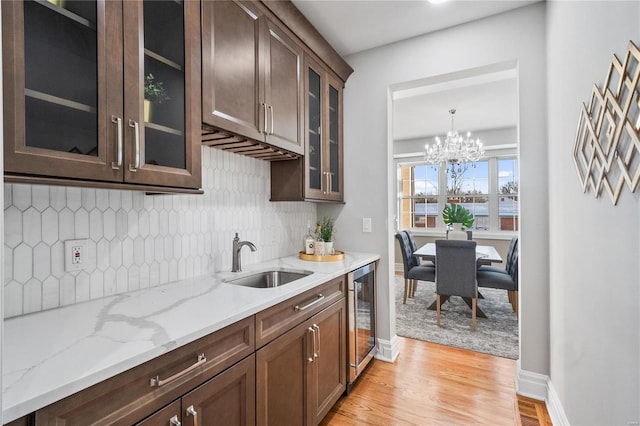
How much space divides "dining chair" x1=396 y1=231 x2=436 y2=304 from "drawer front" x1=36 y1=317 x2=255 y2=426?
3164mm

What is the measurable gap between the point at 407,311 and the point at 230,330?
316 centimetres

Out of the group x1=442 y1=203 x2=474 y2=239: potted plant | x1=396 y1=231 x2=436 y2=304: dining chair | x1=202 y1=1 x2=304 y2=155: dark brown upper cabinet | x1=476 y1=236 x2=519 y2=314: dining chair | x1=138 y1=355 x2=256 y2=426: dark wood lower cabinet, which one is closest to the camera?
x1=138 y1=355 x2=256 y2=426: dark wood lower cabinet

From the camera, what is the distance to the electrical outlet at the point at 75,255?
125 cm

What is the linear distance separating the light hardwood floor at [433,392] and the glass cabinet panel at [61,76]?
1918 millimetres

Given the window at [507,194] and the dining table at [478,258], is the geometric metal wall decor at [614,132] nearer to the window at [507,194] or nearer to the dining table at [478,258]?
the dining table at [478,258]

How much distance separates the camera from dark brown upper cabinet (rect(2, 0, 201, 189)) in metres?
0.88

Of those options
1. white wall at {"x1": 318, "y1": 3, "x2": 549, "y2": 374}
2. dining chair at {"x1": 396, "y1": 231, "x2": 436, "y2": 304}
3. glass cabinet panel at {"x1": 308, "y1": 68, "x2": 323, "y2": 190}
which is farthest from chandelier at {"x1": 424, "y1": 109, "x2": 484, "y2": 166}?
glass cabinet panel at {"x1": 308, "y1": 68, "x2": 323, "y2": 190}

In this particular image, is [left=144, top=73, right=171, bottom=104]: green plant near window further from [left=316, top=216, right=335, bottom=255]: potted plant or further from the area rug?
the area rug

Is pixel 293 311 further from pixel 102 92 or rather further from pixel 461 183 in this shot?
pixel 461 183

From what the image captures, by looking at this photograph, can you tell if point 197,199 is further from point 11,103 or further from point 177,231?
point 11,103

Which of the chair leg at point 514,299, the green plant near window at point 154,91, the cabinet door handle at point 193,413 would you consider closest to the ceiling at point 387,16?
the green plant near window at point 154,91

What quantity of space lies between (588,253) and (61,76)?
2.08 metres

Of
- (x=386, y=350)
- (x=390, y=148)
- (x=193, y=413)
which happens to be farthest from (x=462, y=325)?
(x=193, y=413)

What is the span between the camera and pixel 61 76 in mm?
969
